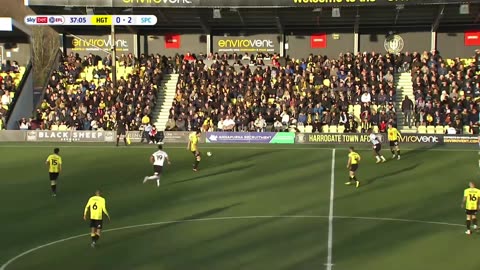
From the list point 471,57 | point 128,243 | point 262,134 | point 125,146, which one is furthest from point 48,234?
point 471,57

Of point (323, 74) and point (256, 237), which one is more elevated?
point (323, 74)

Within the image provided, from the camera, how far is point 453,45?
48.8 meters

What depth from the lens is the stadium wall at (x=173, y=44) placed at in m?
51.5

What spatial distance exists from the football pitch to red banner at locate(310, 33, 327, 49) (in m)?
18.3

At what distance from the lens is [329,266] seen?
49.2 ft

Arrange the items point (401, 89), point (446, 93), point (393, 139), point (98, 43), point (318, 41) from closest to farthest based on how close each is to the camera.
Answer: point (393, 139) < point (446, 93) < point (401, 89) < point (318, 41) < point (98, 43)

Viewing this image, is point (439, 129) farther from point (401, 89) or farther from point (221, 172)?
point (221, 172)

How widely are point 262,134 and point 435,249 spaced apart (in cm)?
2361

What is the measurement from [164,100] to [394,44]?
18240 millimetres

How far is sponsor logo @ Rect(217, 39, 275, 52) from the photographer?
50.8m

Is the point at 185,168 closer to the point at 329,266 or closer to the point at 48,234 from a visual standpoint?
the point at 48,234

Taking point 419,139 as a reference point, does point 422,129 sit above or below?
above

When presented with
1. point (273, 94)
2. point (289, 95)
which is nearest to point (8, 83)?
point (273, 94)

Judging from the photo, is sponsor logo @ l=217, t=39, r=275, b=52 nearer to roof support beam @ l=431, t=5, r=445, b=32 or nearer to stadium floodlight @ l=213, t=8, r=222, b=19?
stadium floodlight @ l=213, t=8, r=222, b=19
